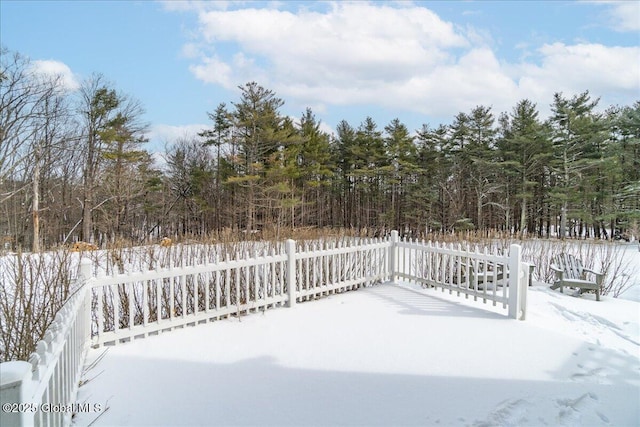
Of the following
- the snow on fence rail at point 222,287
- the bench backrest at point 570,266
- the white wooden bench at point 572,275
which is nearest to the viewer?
the snow on fence rail at point 222,287

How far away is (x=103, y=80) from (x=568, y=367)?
22.8m

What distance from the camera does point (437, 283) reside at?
6.27 meters

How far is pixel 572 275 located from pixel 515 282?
11.6ft

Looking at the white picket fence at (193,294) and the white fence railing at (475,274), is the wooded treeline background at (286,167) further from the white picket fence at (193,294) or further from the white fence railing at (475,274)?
the white fence railing at (475,274)

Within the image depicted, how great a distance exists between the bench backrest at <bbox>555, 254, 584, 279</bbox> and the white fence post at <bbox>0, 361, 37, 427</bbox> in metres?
8.66

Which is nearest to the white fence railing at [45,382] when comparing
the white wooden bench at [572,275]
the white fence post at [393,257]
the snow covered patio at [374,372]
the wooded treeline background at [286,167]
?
the snow covered patio at [374,372]

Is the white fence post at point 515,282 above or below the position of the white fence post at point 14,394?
below

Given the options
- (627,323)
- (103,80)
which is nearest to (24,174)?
(103,80)

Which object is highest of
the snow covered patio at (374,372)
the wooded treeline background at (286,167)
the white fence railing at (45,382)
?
the wooded treeline background at (286,167)

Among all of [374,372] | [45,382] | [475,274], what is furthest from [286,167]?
[45,382]

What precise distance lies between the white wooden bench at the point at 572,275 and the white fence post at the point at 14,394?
26.2 ft

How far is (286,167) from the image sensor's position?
66.0 ft

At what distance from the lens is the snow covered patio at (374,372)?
8.63 ft

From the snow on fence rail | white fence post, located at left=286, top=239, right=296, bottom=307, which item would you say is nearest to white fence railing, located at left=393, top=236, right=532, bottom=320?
the snow on fence rail
